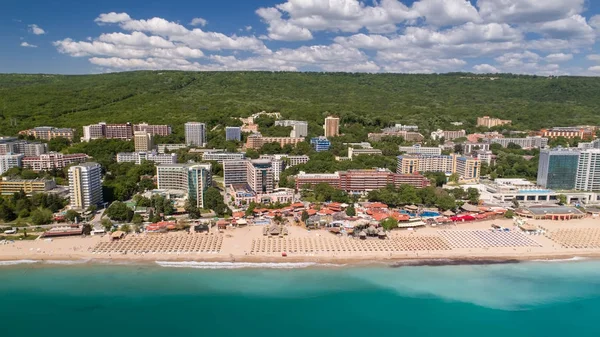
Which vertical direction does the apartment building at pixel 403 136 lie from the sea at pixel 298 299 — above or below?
above

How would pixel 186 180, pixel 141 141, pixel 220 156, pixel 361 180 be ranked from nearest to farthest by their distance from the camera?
pixel 186 180
pixel 361 180
pixel 220 156
pixel 141 141

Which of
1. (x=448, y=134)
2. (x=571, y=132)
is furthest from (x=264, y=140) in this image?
(x=571, y=132)

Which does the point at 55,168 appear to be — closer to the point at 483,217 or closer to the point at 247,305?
the point at 247,305

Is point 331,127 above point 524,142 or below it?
above

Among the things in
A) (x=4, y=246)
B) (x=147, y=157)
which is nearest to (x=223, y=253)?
(x=4, y=246)

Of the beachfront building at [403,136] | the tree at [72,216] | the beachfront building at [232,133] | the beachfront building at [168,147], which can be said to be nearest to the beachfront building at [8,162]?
the beachfront building at [168,147]

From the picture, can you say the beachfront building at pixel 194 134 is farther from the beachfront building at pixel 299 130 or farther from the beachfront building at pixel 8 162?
the beachfront building at pixel 8 162

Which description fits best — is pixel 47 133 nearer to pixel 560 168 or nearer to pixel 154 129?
pixel 154 129
